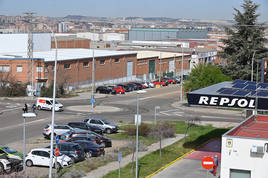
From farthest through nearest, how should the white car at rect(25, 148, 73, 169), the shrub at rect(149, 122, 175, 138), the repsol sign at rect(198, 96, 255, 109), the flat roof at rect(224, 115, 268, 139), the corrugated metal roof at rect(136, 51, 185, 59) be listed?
the corrugated metal roof at rect(136, 51, 185, 59)
the shrub at rect(149, 122, 175, 138)
the repsol sign at rect(198, 96, 255, 109)
the white car at rect(25, 148, 73, 169)
the flat roof at rect(224, 115, 268, 139)

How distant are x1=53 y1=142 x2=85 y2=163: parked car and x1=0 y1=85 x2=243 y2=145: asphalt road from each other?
23.0 ft

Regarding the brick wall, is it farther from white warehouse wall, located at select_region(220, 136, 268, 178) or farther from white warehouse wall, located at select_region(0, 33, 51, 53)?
white warehouse wall, located at select_region(220, 136, 268, 178)

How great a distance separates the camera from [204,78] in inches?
2504

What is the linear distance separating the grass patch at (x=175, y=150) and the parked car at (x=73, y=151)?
3272 millimetres

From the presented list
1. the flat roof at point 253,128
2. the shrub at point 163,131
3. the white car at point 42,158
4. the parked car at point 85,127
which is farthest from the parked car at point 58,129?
the flat roof at point 253,128

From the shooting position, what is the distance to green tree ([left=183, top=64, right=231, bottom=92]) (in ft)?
208

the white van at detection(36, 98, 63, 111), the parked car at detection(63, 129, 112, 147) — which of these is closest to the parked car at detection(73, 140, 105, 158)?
the parked car at detection(63, 129, 112, 147)

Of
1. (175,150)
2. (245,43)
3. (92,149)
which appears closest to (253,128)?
(175,150)

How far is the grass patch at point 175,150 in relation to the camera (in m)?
28.1

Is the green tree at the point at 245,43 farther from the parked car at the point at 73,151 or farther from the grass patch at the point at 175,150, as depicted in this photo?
the parked car at the point at 73,151

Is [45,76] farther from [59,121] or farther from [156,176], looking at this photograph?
[156,176]

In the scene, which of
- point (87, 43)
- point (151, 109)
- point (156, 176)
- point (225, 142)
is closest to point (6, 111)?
point (151, 109)

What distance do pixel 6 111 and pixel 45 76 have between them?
17404 millimetres

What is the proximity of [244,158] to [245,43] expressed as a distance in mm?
49796
